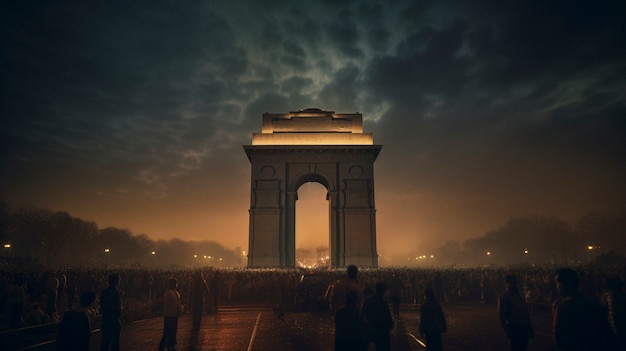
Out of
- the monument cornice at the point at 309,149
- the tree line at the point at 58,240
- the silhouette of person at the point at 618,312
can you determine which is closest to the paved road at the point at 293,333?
the silhouette of person at the point at 618,312

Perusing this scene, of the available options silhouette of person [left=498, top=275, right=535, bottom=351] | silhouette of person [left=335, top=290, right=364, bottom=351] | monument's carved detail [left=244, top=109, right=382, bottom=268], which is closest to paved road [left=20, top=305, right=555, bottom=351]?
silhouette of person [left=498, top=275, right=535, bottom=351]

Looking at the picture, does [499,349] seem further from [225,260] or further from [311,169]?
[225,260]

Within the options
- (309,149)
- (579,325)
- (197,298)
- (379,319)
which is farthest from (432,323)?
(309,149)

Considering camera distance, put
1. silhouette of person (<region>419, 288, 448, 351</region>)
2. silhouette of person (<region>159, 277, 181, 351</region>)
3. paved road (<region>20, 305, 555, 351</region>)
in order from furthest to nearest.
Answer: paved road (<region>20, 305, 555, 351</region>)
silhouette of person (<region>159, 277, 181, 351</region>)
silhouette of person (<region>419, 288, 448, 351</region>)

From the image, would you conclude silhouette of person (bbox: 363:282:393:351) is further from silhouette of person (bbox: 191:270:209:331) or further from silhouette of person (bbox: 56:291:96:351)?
Answer: silhouette of person (bbox: 191:270:209:331)

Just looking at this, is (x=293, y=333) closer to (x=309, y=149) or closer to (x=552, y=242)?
(x=309, y=149)

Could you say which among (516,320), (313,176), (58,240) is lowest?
(516,320)
